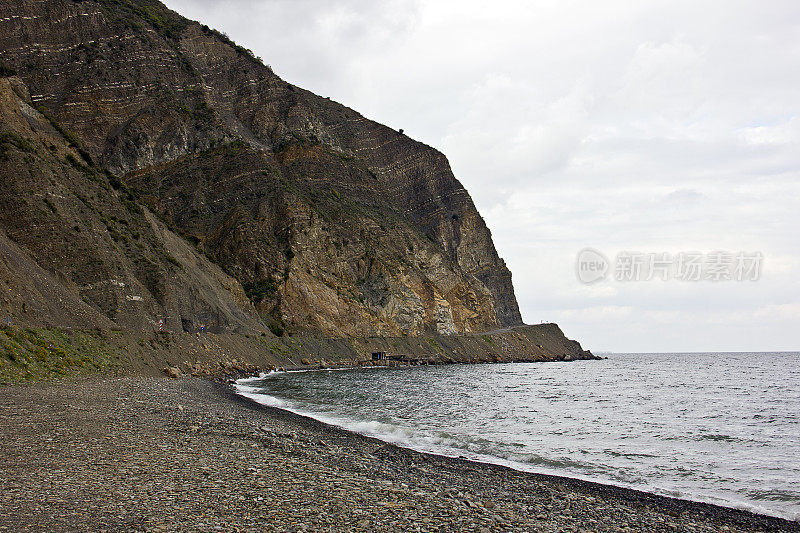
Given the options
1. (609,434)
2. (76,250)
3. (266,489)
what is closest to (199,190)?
(76,250)

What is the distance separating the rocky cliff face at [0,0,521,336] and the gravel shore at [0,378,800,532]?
115 ft

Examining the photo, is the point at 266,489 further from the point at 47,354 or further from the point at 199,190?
the point at 199,190

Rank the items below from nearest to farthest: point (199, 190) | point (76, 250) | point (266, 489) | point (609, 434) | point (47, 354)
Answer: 1. point (266, 489)
2. point (609, 434)
3. point (47, 354)
4. point (76, 250)
5. point (199, 190)

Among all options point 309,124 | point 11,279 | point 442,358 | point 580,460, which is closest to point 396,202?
point 309,124

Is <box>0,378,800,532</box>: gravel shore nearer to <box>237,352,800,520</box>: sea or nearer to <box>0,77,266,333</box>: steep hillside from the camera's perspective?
<box>237,352,800,520</box>: sea

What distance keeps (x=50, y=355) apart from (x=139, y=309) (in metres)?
18.6

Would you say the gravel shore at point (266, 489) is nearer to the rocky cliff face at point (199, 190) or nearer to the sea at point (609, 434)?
the sea at point (609, 434)

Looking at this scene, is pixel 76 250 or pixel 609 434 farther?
pixel 76 250

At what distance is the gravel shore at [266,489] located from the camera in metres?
8.51

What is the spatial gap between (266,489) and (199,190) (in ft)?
310

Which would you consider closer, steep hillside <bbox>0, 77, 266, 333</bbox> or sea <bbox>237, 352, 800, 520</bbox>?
sea <bbox>237, 352, 800, 520</bbox>

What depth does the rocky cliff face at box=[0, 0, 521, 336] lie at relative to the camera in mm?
52250

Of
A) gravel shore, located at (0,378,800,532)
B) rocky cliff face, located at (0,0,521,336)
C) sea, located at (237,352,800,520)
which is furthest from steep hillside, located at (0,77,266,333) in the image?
gravel shore, located at (0,378,800,532)

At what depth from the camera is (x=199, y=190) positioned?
9694cm
